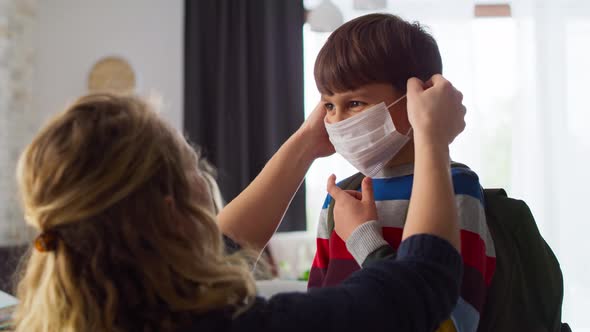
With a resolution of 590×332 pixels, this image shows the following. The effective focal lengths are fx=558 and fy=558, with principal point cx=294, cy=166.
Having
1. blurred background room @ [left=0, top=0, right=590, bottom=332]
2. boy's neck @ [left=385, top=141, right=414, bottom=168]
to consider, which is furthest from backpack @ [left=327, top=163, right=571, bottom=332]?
blurred background room @ [left=0, top=0, right=590, bottom=332]

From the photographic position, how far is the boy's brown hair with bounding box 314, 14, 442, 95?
106cm

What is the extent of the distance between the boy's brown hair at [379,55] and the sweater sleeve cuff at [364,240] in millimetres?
307

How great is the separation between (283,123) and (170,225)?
10.8 ft

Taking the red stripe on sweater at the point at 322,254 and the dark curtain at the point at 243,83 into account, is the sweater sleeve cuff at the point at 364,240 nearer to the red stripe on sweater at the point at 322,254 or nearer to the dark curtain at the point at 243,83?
the red stripe on sweater at the point at 322,254

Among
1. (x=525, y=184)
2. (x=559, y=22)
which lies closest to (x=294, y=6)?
(x=559, y=22)

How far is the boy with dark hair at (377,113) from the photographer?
40.6 inches

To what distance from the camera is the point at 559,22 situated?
3.58m

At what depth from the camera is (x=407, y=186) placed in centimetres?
106

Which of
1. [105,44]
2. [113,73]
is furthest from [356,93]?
[105,44]

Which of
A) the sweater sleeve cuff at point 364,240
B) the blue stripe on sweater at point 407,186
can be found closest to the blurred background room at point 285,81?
the blue stripe on sweater at point 407,186

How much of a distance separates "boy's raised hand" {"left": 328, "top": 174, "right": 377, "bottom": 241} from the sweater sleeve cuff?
0.02 meters

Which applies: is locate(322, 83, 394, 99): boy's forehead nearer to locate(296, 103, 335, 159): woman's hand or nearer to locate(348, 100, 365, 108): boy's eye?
locate(348, 100, 365, 108): boy's eye

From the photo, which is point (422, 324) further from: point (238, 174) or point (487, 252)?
point (238, 174)

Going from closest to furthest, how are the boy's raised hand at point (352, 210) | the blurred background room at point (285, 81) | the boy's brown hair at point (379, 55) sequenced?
the boy's raised hand at point (352, 210) → the boy's brown hair at point (379, 55) → the blurred background room at point (285, 81)
